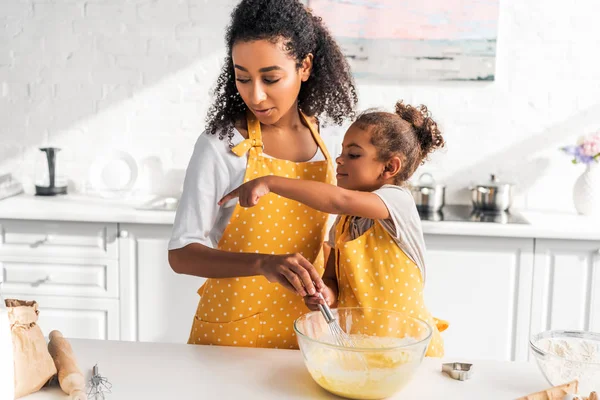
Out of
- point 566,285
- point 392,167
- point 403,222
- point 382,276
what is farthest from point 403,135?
point 566,285

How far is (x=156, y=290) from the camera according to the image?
9.23 feet

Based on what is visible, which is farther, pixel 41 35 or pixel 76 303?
pixel 41 35

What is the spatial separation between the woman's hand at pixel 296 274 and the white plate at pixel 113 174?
81.9 inches

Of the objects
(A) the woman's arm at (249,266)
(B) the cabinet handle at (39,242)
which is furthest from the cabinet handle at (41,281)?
(A) the woman's arm at (249,266)

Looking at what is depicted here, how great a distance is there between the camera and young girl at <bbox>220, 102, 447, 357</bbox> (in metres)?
1.36

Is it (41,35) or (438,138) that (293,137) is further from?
(41,35)

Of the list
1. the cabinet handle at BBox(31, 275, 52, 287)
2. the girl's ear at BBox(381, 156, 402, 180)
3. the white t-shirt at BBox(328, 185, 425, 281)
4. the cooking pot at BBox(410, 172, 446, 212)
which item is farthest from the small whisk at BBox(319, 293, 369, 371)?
the cabinet handle at BBox(31, 275, 52, 287)

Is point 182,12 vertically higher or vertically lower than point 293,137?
higher

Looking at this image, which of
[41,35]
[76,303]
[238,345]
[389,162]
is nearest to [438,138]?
[389,162]

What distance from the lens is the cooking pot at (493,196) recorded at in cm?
293

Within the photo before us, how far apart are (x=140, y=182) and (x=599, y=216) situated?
2.07 m

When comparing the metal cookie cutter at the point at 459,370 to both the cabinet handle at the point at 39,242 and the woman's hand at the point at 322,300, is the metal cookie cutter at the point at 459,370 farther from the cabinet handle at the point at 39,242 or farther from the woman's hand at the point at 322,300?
the cabinet handle at the point at 39,242

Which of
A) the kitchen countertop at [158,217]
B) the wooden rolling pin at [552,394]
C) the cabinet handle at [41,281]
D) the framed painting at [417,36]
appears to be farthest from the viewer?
the framed painting at [417,36]

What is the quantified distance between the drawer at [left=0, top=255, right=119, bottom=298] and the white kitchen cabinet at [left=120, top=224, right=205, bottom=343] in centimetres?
11
